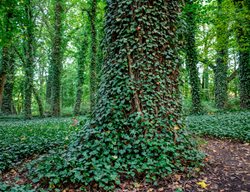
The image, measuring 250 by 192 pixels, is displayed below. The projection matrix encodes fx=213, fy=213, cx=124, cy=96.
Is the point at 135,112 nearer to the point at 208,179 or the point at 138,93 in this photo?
the point at 138,93

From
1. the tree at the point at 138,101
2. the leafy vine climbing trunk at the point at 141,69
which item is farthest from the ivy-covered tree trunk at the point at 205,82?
the tree at the point at 138,101

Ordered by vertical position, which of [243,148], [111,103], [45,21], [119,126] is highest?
[45,21]

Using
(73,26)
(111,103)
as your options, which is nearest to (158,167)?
(111,103)

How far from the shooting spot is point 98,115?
183 inches

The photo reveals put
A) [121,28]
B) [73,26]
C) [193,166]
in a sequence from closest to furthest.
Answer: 1. [193,166]
2. [121,28]
3. [73,26]

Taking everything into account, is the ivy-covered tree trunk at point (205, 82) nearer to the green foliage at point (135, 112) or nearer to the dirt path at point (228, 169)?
the dirt path at point (228, 169)

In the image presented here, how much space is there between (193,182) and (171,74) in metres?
2.30

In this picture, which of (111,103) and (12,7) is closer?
(111,103)

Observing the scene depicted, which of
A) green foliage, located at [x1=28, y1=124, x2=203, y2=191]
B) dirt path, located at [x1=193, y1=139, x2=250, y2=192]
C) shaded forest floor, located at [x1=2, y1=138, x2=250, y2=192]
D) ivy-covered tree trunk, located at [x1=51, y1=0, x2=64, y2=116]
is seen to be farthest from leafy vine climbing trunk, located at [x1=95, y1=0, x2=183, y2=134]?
ivy-covered tree trunk, located at [x1=51, y1=0, x2=64, y2=116]

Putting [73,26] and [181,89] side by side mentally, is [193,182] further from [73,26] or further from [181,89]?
[73,26]

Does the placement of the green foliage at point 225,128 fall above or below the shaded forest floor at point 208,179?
above

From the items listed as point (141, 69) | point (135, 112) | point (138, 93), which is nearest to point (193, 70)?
point (141, 69)

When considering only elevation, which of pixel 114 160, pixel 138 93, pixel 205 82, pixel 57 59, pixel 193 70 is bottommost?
pixel 114 160

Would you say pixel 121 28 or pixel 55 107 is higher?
pixel 121 28
